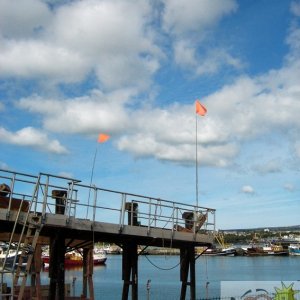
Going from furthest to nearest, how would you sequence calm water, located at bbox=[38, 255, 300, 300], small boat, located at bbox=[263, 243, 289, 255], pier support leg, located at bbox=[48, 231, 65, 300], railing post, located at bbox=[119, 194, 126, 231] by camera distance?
small boat, located at bbox=[263, 243, 289, 255], calm water, located at bbox=[38, 255, 300, 300], railing post, located at bbox=[119, 194, 126, 231], pier support leg, located at bbox=[48, 231, 65, 300]

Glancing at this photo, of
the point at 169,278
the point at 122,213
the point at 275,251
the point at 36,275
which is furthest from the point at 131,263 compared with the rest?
→ the point at 275,251

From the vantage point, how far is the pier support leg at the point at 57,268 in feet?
61.2

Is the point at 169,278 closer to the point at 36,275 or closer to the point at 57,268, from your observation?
the point at 36,275

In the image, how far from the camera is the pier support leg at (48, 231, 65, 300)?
61.2ft

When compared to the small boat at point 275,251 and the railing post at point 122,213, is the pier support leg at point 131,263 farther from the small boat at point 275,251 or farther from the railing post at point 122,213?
the small boat at point 275,251

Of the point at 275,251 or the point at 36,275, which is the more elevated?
the point at 275,251

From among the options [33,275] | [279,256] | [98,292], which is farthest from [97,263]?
[33,275]

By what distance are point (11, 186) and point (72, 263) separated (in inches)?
3897

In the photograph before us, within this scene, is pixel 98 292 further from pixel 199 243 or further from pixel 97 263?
pixel 97 263

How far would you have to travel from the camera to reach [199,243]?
23984 mm

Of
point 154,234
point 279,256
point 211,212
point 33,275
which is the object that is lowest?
point 33,275

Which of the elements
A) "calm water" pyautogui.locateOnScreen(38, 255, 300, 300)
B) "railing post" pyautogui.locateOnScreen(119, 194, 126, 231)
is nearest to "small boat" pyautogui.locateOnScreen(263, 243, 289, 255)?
"calm water" pyautogui.locateOnScreen(38, 255, 300, 300)

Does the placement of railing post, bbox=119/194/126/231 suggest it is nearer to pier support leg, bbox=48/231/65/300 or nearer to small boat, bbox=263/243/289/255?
pier support leg, bbox=48/231/65/300

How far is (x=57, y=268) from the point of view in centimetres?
1889
